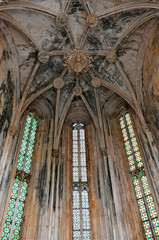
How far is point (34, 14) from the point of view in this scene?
12383 millimetres

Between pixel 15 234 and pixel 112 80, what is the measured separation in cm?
945

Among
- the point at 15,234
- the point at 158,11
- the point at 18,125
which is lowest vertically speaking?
the point at 15,234

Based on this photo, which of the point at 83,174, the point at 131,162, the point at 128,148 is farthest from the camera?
the point at 128,148

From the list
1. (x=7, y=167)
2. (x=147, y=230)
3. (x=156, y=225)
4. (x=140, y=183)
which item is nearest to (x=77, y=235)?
(x=147, y=230)

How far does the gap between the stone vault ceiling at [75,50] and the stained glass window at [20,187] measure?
1379 mm

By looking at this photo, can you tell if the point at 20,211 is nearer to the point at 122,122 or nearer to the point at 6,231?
the point at 6,231

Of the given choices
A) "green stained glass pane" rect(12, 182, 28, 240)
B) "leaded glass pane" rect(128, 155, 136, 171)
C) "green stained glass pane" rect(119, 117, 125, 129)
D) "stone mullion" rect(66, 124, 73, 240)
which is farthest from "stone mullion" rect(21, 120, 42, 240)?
"green stained glass pane" rect(119, 117, 125, 129)

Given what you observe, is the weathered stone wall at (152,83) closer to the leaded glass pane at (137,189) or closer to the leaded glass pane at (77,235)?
the leaded glass pane at (137,189)

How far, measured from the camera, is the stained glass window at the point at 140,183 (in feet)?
33.0

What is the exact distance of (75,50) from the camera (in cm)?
1403

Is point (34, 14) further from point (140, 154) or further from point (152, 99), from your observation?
point (140, 154)

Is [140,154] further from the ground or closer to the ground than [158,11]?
closer to the ground

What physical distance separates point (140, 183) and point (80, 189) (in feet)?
9.52

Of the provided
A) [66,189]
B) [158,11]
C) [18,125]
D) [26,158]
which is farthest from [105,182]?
[158,11]
